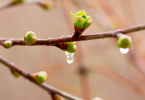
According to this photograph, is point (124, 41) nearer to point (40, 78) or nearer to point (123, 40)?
point (123, 40)

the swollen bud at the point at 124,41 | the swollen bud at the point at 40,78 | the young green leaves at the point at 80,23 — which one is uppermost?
the young green leaves at the point at 80,23

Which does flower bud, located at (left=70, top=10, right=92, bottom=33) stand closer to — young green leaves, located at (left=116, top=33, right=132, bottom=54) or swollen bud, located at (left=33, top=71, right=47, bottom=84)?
young green leaves, located at (left=116, top=33, right=132, bottom=54)

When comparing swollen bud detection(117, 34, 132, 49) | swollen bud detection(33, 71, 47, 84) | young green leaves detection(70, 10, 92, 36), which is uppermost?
young green leaves detection(70, 10, 92, 36)

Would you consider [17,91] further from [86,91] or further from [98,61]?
[86,91]

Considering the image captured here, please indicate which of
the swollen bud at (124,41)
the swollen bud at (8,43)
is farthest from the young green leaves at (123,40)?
the swollen bud at (8,43)

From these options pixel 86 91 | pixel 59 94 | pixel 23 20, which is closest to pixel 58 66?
pixel 86 91

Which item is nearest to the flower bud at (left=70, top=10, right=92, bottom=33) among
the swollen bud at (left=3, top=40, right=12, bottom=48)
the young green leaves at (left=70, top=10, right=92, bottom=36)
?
the young green leaves at (left=70, top=10, right=92, bottom=36)

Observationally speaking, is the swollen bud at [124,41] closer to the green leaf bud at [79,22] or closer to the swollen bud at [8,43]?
the green leaf bud at [79,22]

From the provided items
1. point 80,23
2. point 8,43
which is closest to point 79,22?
point 80,23

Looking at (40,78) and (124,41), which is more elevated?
(124,41)

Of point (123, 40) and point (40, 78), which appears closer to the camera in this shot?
point (123, 40)

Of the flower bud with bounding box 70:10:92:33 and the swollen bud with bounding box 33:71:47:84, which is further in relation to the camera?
the swollen bud with bounding box 33:71:47:84
